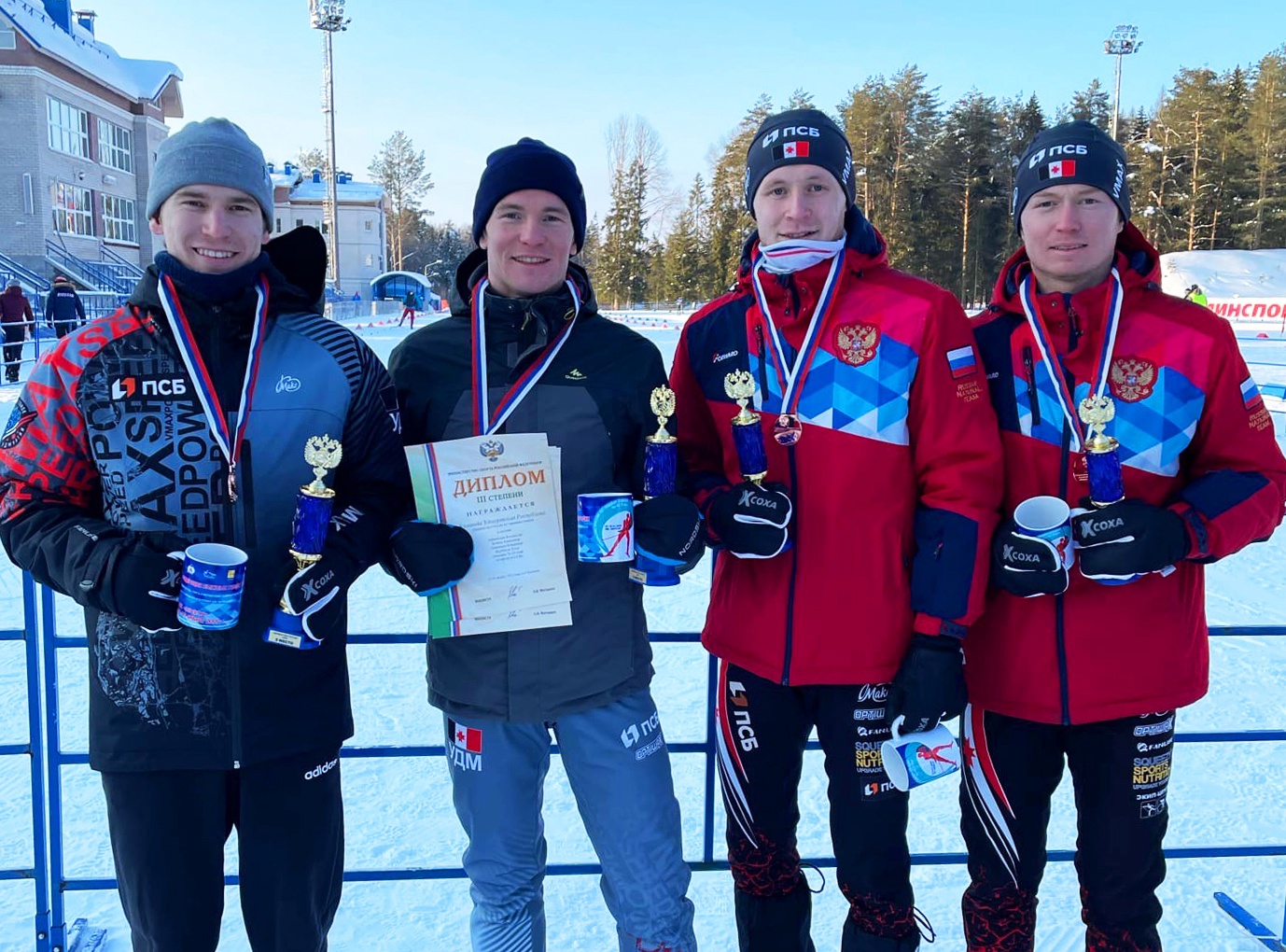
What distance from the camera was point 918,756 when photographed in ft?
7.84

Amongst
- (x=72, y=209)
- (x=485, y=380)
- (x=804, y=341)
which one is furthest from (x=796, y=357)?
(x=72, y=209)

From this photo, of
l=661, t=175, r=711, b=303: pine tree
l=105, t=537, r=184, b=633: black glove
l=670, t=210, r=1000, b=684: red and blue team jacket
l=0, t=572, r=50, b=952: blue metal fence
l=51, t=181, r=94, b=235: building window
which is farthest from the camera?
l=661, t=175, r=711, b=303: pine tree

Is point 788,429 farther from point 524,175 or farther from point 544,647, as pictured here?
point 524,175

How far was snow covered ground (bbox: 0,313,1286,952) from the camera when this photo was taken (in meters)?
3.28

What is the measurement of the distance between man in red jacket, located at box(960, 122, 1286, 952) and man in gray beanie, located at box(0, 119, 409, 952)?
1770 millimetres

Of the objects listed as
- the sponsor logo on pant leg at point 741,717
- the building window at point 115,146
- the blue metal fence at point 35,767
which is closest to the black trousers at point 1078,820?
the sponsor logo on pant leg at point 741,717

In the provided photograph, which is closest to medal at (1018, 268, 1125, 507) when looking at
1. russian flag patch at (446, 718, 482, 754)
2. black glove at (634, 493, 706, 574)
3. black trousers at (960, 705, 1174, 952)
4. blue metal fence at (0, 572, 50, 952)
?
black trousers at (960, 705, 1174, 952)

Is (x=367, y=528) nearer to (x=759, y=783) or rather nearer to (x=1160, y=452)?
(x=759, y=783)

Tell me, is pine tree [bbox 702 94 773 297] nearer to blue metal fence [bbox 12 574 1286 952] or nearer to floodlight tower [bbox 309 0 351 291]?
floodlight tower [bbox 309 0 351 291]

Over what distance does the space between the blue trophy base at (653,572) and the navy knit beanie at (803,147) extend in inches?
43.3

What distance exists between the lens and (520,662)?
2496 millimetres

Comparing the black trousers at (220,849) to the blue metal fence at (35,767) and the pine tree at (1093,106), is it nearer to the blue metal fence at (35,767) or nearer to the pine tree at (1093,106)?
the blue metal fence at (35,767)

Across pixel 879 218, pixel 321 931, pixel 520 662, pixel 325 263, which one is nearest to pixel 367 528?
pixel 520 662

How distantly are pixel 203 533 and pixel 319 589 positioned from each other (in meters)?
0.35
